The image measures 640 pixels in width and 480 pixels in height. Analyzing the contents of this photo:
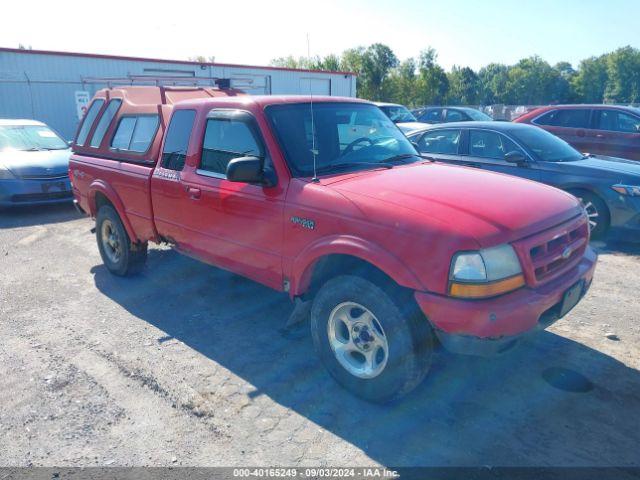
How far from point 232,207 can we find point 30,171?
7004 mm

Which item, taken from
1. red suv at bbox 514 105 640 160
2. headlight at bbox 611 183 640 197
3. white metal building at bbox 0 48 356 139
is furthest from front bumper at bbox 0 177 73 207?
red suv at bbox 514 105 640 160

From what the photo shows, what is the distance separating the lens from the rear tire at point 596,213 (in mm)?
6719

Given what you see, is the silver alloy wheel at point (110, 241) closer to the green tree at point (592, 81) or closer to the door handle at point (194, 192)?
the door handle at point (194, 192)

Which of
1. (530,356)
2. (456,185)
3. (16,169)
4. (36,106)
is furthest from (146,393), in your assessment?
(36,106)

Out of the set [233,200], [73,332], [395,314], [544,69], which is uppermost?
[544,69]

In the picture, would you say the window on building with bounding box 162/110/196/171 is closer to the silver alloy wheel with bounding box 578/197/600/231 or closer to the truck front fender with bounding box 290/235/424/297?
the truck front fender with bounding box 290/235/424/297

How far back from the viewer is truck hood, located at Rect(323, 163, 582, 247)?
2875 millimetres

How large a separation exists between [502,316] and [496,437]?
0.81 metres

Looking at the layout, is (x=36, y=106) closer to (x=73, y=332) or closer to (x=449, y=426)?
(x=73, y=332)

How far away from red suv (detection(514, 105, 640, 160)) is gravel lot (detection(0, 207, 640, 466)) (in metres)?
5.38

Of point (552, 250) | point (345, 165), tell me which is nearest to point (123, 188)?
point (345, 165)

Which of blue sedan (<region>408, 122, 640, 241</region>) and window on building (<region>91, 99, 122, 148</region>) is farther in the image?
blue sedan (<region>408, 122, 640, 241</region>)

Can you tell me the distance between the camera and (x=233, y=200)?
3934mm

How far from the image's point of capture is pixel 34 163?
30.6 feet
